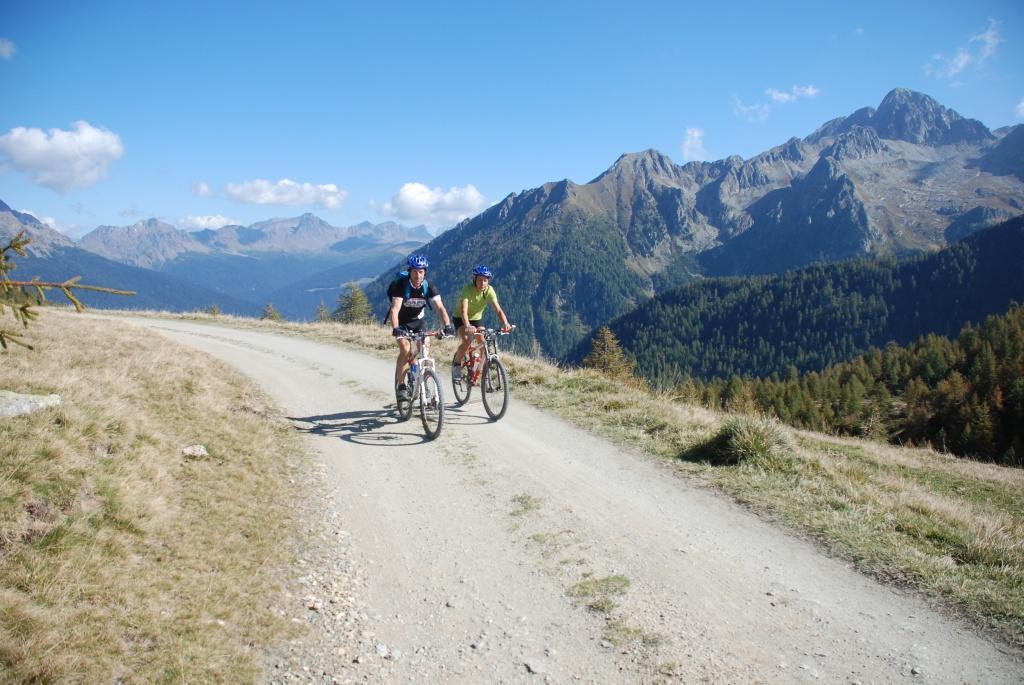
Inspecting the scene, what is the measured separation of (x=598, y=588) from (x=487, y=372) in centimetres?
731

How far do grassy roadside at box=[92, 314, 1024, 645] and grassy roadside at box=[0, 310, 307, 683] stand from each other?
617cm

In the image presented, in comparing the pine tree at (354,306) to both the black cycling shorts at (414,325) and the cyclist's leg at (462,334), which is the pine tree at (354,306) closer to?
the cyclist's leg at (462,334)

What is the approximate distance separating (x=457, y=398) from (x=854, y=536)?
878 centimetres

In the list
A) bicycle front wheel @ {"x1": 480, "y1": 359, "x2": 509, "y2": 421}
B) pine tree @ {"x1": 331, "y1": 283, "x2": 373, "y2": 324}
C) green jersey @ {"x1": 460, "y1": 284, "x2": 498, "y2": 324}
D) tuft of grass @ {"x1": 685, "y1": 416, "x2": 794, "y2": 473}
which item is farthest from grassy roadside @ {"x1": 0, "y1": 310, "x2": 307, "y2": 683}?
pine tree @ {"x1": 331, "y1": 283, "x2": 373, "y2": 324}

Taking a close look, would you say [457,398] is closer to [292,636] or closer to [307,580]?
[307,580]

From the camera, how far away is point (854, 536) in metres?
6.51

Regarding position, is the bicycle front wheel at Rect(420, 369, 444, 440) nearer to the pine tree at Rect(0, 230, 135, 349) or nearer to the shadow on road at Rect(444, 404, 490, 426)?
the shadow on road at Rect(444, 404, 490, 426)

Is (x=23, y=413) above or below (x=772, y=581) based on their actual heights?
above

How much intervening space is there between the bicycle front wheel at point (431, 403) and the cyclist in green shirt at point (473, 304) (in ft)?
5.71

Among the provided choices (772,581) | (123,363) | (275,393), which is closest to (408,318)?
(275,393)

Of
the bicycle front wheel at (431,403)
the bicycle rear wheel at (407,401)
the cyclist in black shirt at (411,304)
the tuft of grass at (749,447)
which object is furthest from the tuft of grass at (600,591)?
the cyclist in black shirt at (411,304)

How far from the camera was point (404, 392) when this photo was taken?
1176 centimetres

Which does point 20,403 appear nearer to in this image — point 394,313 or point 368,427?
point 394,313

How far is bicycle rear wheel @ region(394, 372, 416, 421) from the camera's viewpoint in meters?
11.3
